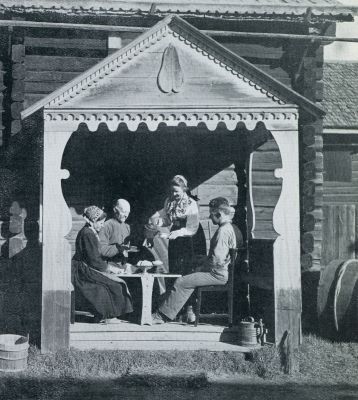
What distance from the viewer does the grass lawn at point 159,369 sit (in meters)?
6.17

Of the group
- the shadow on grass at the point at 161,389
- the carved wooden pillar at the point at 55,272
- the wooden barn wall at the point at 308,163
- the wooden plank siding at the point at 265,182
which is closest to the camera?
the shadow on grass at the point at 161,389

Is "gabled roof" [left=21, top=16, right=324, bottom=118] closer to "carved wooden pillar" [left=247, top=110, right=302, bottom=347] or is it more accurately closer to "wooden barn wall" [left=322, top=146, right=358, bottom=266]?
"carved wooden pillar" [left=247, top=110, right=302, bottom=347]

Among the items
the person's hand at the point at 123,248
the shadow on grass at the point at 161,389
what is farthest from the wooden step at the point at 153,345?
the person's hand at the point at 123,248

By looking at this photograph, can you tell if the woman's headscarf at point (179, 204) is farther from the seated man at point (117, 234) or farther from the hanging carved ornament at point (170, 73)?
the hanging carved ornament at point (170, 73)

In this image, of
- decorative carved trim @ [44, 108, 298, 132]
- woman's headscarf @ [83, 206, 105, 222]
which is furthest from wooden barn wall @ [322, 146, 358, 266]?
woman's headscarf @ [83, 206, 105, 222]

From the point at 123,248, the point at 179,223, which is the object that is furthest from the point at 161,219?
the point at 123,248

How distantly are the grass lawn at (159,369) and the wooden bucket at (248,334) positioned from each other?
0.64ft

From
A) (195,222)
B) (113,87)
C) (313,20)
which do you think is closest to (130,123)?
(113,87)

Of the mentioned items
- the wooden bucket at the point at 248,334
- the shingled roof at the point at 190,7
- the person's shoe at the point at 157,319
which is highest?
the shingled roof at the point at 190,7

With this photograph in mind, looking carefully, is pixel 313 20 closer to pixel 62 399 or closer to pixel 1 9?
pixel 1 9

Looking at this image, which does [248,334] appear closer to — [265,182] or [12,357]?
[12,357]

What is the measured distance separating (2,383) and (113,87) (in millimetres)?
3515

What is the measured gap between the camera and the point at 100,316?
759cm

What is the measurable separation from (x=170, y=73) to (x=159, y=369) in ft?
11.3
